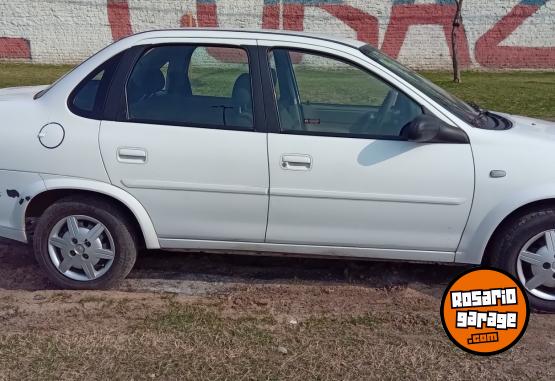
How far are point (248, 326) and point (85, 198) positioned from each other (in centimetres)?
138

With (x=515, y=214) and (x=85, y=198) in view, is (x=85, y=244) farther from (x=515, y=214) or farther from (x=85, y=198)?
(x=515, y=214)

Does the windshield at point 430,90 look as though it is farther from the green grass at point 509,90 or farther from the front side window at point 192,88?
the green grass at point 509,90

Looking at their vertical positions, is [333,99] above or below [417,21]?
above

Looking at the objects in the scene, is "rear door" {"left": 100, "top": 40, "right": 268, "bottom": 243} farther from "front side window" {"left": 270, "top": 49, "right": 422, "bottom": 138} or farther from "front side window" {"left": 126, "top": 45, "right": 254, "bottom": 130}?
"front side window" {"left": 270, "top": 49, "right": 422, "bottom": 138}

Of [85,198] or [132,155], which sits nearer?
[132,155]

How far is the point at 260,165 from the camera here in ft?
13.1

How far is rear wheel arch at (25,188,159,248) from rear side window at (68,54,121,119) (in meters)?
0.52

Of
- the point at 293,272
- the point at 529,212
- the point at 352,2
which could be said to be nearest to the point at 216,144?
the point at 293,272

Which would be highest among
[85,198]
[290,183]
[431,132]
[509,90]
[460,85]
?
[431,132]

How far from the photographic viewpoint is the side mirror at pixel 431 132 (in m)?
3.87

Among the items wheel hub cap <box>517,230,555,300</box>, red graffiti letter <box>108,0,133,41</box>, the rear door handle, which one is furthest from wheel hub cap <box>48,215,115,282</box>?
red graffiti letter <box>108,0,133,41</box>

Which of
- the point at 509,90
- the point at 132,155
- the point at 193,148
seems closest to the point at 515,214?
the point at 193,148

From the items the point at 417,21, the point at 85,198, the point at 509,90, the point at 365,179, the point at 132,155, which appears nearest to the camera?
the point at 365,179

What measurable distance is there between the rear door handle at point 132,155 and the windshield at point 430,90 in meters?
1.59
